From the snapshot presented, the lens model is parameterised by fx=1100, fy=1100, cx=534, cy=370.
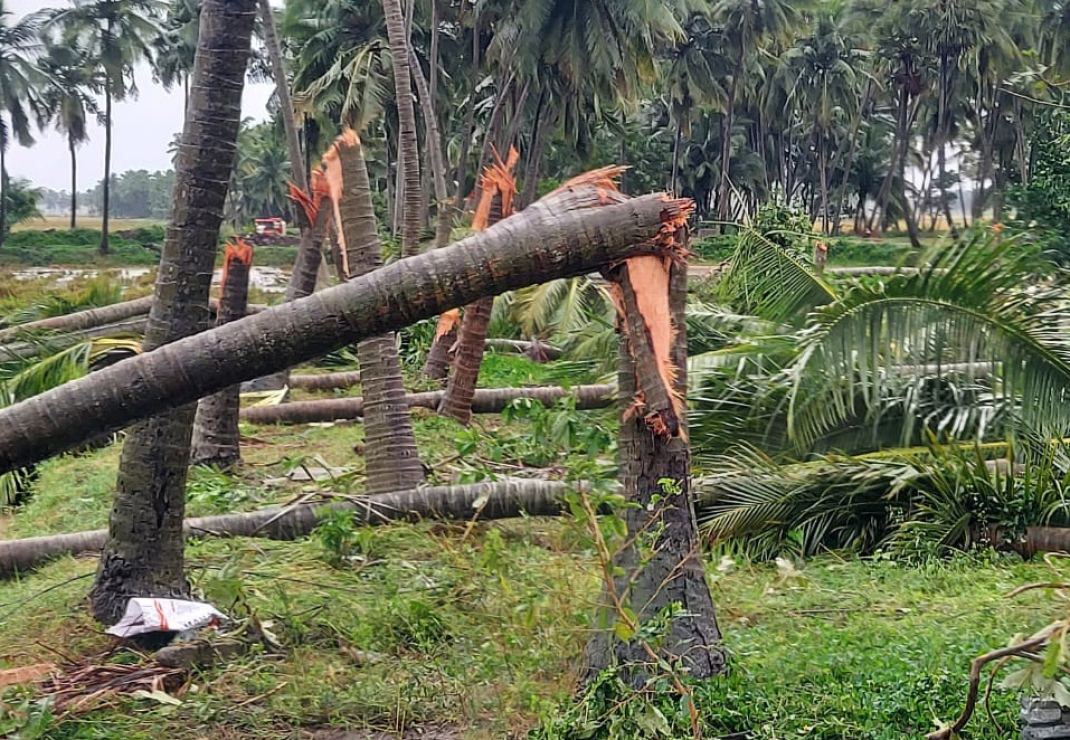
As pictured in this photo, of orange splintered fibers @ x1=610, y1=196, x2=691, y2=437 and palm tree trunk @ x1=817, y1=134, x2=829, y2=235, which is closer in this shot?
orange splintered fibers @ x1=610, y1=196, x2=691, y2=437

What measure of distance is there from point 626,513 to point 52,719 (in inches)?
81.3

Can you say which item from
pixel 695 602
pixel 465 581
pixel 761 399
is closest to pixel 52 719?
pixel 465 581

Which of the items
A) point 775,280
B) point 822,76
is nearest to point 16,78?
point 822,76

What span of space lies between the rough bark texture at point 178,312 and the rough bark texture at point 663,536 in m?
1.94

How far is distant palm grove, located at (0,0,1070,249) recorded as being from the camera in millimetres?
27953

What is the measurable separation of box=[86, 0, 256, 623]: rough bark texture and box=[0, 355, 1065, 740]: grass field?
25 centimetres

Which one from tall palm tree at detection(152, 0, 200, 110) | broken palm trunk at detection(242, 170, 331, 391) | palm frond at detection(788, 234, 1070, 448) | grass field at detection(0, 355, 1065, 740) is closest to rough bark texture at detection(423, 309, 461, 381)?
broken palm trunk at detection(242, 170, 331, 391)

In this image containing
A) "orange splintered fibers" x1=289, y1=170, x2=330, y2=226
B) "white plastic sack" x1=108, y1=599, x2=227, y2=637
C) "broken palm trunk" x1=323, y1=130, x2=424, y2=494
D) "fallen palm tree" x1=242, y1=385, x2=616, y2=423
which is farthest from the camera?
"fallen palm tree" x1=242, y1=385, x2=616, y2=423

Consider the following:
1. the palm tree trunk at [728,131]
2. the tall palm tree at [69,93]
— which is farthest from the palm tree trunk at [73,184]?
the palm tree trunk at [728,131]

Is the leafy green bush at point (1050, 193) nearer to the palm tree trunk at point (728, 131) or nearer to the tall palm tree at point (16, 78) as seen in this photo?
the palm tree trunk at point (728, 131)

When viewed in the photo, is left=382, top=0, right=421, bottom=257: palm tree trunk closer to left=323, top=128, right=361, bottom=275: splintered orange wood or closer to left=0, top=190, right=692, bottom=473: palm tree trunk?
left=323, top=128, right=361, bottom=275: splintered orange wood

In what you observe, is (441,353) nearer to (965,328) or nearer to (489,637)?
(965,328)

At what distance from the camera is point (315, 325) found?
3.43 meters

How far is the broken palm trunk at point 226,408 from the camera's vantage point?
331 inches
